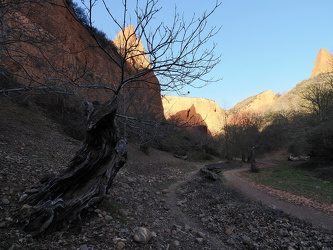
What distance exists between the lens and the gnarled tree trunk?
2766mm

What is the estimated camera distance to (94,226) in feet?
10.5

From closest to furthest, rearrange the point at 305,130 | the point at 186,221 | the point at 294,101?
the point at 186,221, the point at 305,130, the point at 294,101

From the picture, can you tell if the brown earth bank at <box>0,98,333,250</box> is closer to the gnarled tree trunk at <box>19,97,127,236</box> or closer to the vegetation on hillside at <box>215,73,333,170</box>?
the gnarled tree trunk at <box>19,97,127,236</box>

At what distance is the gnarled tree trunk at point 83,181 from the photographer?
2.77 meters

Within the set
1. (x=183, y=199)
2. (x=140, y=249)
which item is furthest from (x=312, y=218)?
(x=140, y=249)

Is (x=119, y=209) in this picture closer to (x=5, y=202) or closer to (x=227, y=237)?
(x=5, y=202)

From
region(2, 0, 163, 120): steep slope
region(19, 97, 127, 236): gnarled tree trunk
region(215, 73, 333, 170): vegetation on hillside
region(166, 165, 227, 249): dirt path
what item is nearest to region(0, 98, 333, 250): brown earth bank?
region(166, 165, 227, 249): dirt path

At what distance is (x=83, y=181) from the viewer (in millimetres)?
3641

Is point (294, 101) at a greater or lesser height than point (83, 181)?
greater

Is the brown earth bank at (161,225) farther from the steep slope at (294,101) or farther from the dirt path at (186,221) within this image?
the steep slope at (294,101)

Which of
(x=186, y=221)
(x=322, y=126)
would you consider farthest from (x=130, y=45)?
(x=322, y=126)

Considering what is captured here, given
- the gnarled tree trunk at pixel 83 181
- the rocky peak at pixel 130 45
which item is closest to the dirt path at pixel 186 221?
the gnarled tree trunk at pixel 83 181

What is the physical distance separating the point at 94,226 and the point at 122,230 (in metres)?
0.47

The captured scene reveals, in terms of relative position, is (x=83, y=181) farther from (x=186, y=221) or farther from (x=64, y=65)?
(x=64, y=65)
